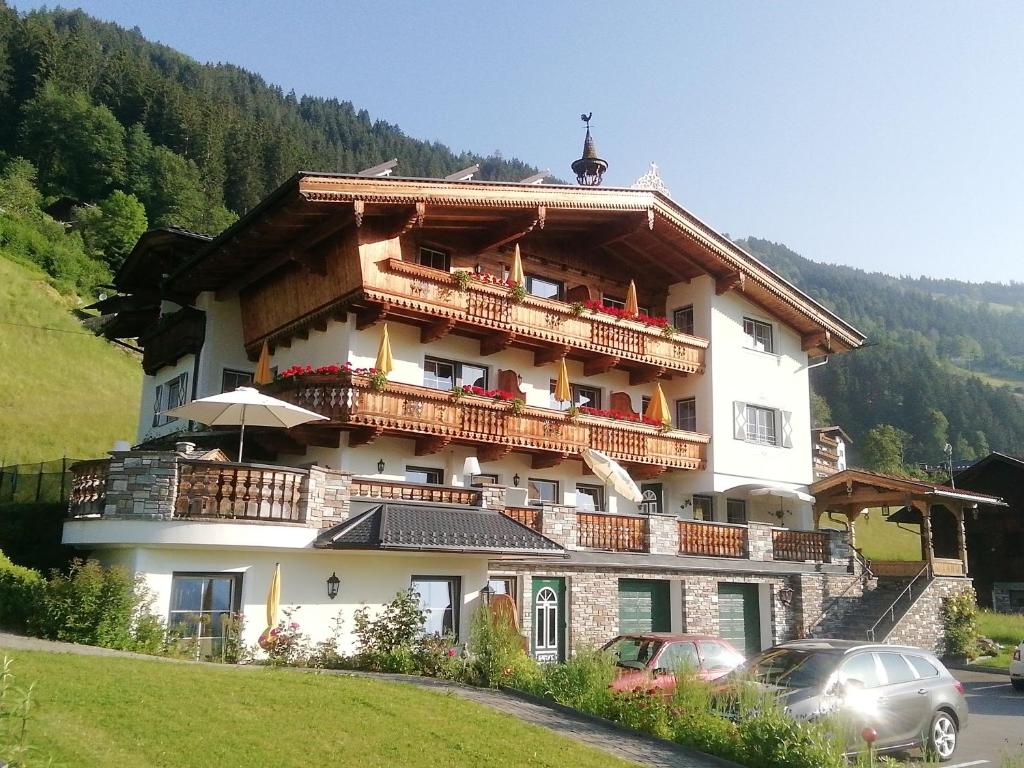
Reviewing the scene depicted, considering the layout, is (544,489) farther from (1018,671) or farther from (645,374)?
(1018,671)

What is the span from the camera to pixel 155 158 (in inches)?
3039

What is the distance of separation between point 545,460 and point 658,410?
4.21m

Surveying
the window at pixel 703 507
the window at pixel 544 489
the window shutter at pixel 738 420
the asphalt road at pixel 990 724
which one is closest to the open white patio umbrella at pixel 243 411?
the window at pixel 544 489

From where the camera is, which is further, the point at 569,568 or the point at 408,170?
the point at 408,170

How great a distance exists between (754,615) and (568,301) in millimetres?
10388

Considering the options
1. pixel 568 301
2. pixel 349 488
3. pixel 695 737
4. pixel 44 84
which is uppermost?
pixel 44 84

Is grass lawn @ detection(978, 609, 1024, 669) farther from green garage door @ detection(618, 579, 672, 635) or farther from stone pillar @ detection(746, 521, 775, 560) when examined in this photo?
green garage door @ detection(618, 579, 672, 635)

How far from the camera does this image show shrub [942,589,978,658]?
26.1m

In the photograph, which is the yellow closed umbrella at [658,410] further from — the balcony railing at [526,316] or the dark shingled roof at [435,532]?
the dark shingled roof at [435,532]

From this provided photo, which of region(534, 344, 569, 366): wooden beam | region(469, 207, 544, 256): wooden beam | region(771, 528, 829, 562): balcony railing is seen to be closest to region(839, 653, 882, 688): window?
region(771, 528, 829, 562): balcony railing

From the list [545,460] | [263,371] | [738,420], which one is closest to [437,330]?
[263,371]

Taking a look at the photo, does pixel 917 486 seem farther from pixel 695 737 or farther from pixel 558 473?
pixel 695 737

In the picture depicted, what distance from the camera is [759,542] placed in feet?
83.4

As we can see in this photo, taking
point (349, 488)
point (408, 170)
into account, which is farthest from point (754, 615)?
point (408, 170)
